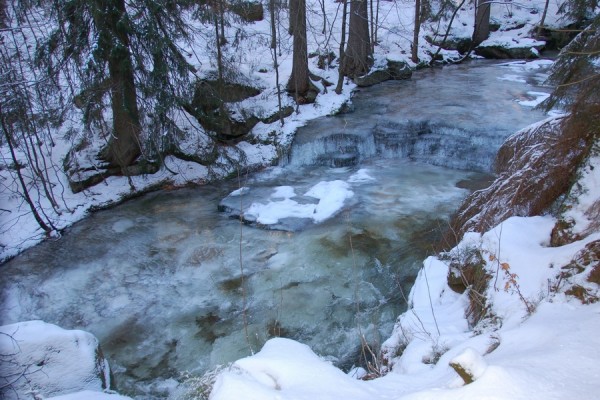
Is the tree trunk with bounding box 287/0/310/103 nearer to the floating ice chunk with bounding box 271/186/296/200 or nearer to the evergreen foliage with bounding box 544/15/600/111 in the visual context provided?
the floating ice chunk with bounding box 271/186/296/200

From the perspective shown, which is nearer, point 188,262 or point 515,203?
point 515,203

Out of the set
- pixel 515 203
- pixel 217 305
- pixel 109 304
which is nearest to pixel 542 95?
pixel 515 203

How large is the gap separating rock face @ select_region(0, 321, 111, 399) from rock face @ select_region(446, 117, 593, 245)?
397 cm

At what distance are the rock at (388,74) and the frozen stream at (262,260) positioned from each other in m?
4.58

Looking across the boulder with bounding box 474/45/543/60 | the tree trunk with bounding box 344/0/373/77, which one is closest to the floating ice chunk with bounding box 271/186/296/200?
the tree trunk with bounding box 344/0/373/77

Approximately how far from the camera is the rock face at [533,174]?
4184 mm

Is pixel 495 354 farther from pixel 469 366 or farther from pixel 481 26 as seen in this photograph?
pixel 481 26

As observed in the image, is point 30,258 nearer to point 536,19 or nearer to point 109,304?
point 109,304

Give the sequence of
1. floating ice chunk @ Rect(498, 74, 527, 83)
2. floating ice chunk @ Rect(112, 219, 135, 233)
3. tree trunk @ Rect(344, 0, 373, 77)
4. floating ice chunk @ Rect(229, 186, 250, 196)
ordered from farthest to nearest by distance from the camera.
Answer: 1. floating ice chunk @ Rect(498, 74, 527, 83)
2. tree trunk @ Rect(344, 0, 373, 77)
3. floating ice chunk @ Rect(229, 186, 250, 196)
4. floating ice chunk @ Rect(112, 219, 135, 233)

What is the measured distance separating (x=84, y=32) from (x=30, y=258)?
176 inches

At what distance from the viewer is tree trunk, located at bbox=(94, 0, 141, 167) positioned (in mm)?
7773

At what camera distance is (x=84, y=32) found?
316 inches

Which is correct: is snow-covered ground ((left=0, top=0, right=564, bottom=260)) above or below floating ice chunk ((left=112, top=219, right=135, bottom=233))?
above

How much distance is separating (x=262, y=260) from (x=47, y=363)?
3.62 metres
